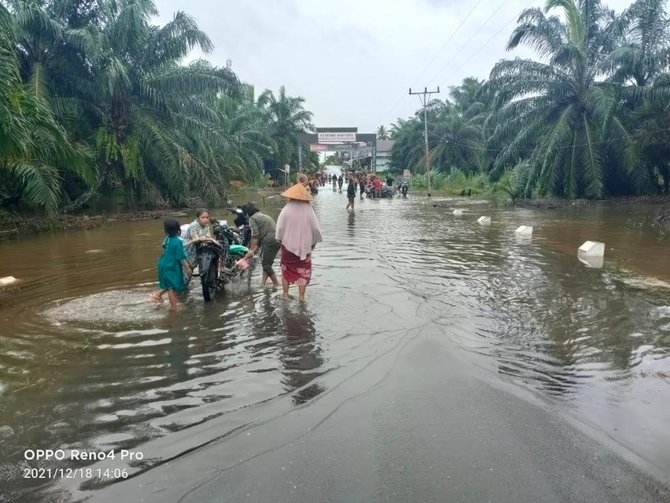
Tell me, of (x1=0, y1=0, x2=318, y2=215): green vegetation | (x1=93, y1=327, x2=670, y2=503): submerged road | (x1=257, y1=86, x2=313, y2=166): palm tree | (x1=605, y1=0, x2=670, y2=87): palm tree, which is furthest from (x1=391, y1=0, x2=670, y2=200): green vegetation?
(x1=257, y1=86, x2=313, y2=166): palm tree

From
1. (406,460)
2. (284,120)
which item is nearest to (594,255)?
(406,460)

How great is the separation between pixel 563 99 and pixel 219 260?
76.7ft

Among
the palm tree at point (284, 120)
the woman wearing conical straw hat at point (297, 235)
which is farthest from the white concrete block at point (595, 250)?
the palm tree at point (284, 120)

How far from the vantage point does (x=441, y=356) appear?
16.1 ft

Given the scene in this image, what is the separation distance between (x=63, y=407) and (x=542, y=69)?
84.8 ft

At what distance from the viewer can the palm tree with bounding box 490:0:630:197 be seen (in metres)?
23.4

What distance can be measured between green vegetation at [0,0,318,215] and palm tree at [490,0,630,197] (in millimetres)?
13362

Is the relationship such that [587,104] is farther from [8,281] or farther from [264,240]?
[8,281]

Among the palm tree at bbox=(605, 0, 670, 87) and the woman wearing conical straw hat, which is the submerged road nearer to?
the woman wearing conical straw hat

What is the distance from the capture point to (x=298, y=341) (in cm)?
541

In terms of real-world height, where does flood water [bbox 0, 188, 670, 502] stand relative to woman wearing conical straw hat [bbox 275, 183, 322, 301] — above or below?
below

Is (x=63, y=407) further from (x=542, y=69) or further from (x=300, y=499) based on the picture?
(x=542, y=69)

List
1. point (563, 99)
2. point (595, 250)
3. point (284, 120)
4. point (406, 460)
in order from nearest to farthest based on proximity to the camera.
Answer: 1. point (406, 460)
2. point (595, 250)
3. point (563, 99)
4. point (284, 120)

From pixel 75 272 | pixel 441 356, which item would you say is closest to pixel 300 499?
pixel 441 356
